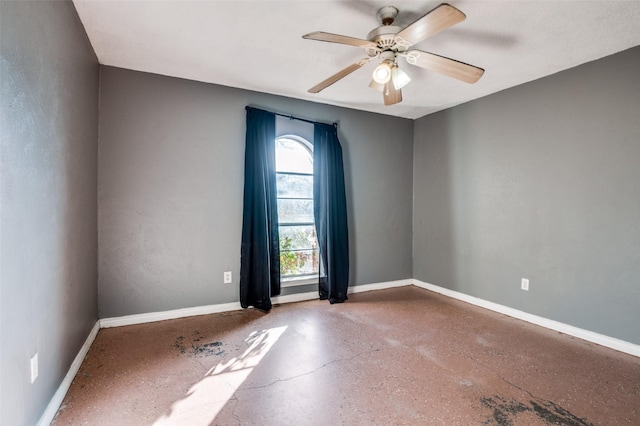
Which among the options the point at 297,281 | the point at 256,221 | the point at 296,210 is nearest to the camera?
the point at 256,221

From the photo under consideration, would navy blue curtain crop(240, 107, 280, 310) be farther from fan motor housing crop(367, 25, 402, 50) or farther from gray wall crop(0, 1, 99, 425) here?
fan motor housing crop(367, 25, 402, 50)

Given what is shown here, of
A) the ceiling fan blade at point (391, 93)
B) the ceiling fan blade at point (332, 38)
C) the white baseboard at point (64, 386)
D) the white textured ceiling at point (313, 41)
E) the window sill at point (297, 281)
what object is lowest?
the white baseboard at point (64, 386)

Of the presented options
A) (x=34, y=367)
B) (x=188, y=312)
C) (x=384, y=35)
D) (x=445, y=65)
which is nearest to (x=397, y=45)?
(x=384, y=35)

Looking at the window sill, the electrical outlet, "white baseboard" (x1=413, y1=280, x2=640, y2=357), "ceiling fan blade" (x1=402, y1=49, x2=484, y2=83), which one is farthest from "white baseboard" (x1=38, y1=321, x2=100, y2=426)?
"white baseboard" (x1=413, y1=280, x2=640, y2=357)

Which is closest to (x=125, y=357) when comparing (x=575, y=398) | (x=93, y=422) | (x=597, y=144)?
(x=93, y=422)

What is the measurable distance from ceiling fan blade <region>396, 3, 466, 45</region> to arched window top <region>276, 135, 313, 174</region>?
2.07m

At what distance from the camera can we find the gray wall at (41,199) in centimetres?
128

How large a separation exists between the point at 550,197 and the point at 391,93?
6.37 ft

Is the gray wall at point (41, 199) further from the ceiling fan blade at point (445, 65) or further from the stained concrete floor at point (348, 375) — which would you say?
the ceiling fan blade at point (445, 65)

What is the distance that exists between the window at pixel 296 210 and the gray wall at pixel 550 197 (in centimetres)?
170

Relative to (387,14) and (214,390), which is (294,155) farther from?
(214,390)

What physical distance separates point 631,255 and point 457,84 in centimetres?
212

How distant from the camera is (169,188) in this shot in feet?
10.4

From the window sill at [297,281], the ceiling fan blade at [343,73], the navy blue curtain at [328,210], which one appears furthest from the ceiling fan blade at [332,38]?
the window sill at [297,281]
